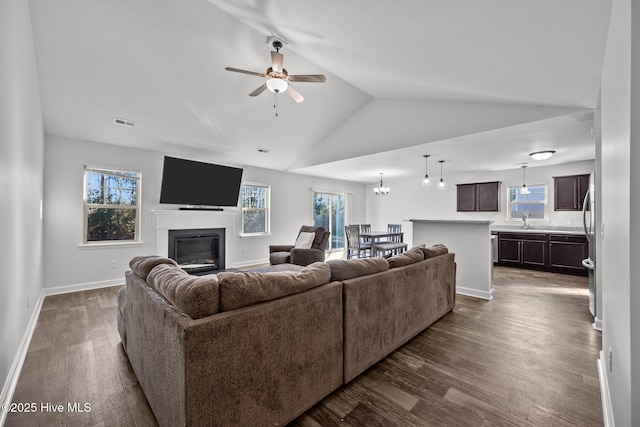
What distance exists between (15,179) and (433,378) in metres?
3.40

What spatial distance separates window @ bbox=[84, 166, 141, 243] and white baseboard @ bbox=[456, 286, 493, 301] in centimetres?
545

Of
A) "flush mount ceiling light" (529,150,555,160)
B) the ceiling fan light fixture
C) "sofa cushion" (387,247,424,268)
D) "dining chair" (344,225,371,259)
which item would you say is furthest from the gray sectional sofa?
"flush mount ceiling light" (529,150,555,160)

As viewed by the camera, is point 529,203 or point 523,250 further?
point 529,203

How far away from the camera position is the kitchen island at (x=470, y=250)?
153 inches

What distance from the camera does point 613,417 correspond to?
1.42 metres

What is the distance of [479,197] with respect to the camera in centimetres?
Answer: 703

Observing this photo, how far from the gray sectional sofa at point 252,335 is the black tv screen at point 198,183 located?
3.05 metres

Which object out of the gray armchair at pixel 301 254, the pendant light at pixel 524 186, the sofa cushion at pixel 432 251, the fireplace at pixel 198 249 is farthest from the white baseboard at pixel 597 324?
the fireplace at pixel 198 249

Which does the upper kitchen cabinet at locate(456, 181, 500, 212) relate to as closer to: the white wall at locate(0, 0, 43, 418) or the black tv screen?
the black tv screen

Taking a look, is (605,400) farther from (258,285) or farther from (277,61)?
(277,61)

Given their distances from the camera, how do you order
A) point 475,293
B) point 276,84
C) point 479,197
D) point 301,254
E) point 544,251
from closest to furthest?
point 276,84, point 475,293, point 301,254, point 544,251, point 479,197

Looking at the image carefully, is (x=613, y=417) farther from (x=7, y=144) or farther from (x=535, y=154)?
(x=535, y=154)

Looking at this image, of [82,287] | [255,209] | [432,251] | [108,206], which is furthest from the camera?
[255,209]

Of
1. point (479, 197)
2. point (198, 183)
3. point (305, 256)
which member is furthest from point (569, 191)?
point (198, 183)
